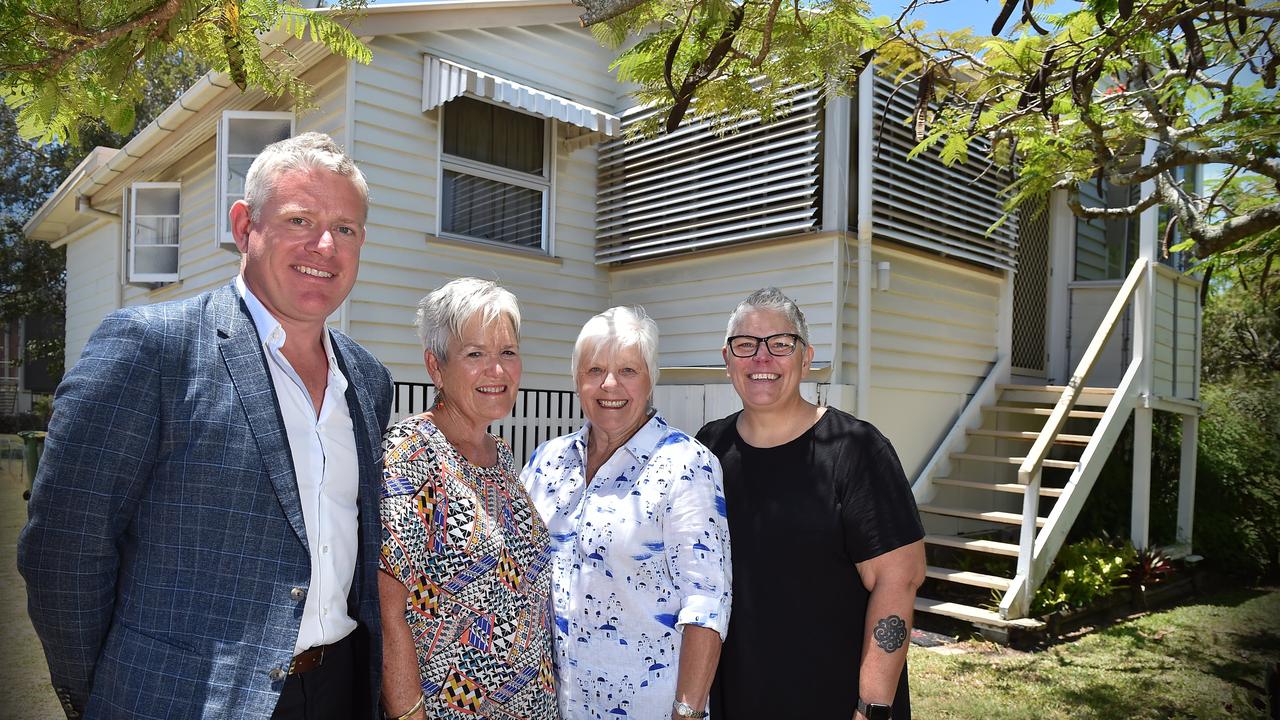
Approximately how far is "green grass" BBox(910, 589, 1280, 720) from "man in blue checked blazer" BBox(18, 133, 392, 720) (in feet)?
14.1

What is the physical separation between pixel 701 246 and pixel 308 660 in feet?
22.1

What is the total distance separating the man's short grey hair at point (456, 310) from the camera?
2197 mm

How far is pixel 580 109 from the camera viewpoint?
7855mm

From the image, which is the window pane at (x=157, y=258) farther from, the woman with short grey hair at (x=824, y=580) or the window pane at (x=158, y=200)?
the woman with short grey hair at (x=824, y=580)

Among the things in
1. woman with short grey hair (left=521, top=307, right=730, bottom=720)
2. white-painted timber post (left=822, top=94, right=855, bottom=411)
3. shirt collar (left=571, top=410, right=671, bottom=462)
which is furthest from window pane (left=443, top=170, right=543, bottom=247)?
woman with short grey hair (left=521, top=307, right=730, bottom=720)

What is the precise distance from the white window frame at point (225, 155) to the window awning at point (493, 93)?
1.57 meters

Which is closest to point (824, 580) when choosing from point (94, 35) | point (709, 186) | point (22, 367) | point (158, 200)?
point (94, 35)

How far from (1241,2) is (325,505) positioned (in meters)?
4.82

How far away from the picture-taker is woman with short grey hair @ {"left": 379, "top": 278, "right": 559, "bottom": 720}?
1.96 m

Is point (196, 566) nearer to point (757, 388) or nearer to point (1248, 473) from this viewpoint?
point (757, 388)

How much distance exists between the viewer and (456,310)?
2.20 metres

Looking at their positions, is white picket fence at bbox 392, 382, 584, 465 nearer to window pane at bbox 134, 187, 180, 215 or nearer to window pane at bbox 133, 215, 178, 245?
window pane at bbox 133, 215, 178, 245

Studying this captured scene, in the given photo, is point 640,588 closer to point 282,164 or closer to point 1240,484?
point 282,164

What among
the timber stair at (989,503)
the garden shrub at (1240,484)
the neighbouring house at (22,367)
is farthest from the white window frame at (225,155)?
the neighbouring house at (22,367)
